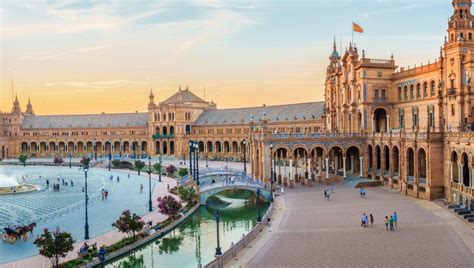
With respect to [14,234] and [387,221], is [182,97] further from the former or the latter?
[387,221]

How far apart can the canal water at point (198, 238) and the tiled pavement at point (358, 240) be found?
5767 millimetres

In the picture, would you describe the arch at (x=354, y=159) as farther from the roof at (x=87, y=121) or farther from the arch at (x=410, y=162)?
the roof at (x=87, y=121)

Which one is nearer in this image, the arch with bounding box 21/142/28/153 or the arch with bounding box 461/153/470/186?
the arch with bounding box 461/153/470/186

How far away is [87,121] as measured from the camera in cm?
15662

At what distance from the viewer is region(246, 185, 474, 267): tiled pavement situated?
1304 inches

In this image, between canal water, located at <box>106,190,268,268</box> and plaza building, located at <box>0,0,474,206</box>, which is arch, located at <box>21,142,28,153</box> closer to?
plaza building, located at <box>0,0,474,206</box>

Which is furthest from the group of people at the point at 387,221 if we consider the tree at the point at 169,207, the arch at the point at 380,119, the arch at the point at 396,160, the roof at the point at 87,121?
the roof at the point at 87,121

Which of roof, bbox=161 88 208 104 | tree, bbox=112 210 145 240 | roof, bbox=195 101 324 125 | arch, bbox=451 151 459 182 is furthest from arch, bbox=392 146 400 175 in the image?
roof, bbox=161 88 208 104

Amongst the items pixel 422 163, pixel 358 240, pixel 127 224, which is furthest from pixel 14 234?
pixel 422 163

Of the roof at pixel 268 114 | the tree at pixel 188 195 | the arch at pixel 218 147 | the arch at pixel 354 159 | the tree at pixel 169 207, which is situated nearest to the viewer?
the tree at pixel 169 207

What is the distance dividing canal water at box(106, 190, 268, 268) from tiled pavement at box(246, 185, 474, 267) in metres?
5.77

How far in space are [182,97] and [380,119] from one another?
73.1 m

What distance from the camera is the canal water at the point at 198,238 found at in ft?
132

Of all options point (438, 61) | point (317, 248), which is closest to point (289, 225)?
point (317, 248)
